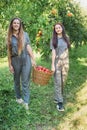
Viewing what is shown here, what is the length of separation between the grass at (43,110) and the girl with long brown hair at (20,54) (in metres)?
0.39

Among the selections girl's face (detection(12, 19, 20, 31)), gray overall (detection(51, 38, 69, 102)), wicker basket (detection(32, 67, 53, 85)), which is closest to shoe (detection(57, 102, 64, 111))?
gray overall (detection(51, 38, 69, 102))

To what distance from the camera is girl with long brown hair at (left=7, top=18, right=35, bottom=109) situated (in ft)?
25.8

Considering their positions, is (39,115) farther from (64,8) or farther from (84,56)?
(84,56)

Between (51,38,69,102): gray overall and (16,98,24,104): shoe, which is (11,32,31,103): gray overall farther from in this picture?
(51,38,69,102): gray overall

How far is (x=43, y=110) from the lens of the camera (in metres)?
8.41

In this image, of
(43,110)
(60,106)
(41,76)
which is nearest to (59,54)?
(41,76)

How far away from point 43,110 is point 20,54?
1356mm

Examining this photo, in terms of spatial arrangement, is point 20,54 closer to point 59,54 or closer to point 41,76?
point 59,54

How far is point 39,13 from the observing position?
11922 millimetres

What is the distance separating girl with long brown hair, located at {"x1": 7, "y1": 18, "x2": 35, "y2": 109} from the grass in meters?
0.39

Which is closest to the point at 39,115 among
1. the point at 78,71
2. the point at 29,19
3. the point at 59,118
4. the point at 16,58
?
the point at 59,118

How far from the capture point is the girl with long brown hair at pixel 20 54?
25.8 feet

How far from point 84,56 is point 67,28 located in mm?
4768

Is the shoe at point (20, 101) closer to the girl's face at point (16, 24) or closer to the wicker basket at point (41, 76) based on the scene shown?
the wicker basket at point (41, 76)
